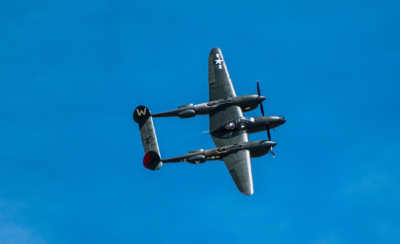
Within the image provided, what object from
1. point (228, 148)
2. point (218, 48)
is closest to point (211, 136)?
point (228, 148)

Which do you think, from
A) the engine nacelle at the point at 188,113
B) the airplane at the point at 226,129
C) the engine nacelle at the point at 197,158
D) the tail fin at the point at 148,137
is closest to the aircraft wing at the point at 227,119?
the airplane at the point at 226,129

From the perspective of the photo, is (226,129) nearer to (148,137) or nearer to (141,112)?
(148,137)

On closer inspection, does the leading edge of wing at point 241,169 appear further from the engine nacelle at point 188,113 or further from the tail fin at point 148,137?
the engine nacelle at point 188,113

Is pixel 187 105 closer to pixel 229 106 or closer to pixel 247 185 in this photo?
pixel 229 106

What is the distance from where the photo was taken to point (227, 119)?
124 metres

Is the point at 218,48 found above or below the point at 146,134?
above

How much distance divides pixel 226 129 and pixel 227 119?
2247 mm

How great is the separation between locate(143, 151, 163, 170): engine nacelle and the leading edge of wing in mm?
10520

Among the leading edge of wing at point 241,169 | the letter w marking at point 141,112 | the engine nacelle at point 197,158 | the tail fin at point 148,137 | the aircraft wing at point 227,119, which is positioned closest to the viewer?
the leading edge of wing at point 241,169

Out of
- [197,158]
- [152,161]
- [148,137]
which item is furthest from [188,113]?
[152,161]

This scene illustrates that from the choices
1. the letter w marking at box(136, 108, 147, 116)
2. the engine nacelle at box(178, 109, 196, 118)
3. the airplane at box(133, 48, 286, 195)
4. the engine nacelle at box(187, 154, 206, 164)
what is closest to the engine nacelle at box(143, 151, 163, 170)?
the airplane at box(133, 48, 286, 195)

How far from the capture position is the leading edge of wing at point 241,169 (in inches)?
4527

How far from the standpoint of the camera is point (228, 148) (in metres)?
119

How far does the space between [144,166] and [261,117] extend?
67.3 ft
